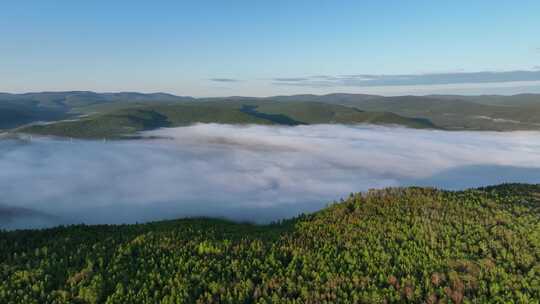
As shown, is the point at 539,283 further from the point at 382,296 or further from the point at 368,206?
the point at 368,206

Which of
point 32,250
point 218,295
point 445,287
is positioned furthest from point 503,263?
point 32,250

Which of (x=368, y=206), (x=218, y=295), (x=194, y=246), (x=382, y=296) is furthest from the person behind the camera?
(x=368, y=206)

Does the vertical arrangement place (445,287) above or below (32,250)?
above

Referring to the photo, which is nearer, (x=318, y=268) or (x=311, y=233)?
(x=318, y=268)

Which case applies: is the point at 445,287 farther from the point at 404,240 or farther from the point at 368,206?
the point at 368,206

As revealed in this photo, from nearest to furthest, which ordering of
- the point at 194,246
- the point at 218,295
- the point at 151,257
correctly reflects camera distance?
1. the point at 218,295
2. the point at 151,257
3. the point at 194,246

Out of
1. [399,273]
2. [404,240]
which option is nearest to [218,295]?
[399,273]
